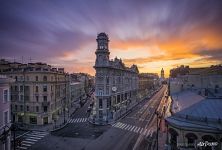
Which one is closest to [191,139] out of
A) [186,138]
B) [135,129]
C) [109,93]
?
[186,138]

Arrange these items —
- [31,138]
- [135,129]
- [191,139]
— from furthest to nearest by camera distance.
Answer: [135,129] < [31,138] < [191,139]

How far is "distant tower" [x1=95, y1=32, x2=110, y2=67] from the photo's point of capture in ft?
205

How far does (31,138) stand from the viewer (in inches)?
1802

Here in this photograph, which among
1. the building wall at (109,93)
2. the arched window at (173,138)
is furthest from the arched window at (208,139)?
the building wall at (109,93)

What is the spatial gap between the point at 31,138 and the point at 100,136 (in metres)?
15.1

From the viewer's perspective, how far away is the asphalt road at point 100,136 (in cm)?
4088

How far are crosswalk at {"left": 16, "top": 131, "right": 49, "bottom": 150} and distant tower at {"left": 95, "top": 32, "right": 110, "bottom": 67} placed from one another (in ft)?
81.7

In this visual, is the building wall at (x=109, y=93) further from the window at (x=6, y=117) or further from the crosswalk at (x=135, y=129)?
the window at (x=6, y=117)

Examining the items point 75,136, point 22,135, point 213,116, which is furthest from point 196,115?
point 22,135

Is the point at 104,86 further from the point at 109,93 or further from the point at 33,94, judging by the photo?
the point at 33,94

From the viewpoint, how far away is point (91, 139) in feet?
149

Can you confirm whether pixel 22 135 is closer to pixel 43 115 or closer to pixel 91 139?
pixel 43 115

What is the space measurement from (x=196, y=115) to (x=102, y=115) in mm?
40038

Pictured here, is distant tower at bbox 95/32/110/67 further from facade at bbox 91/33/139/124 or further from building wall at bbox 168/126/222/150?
building wall at bbox 168/126/222/150
